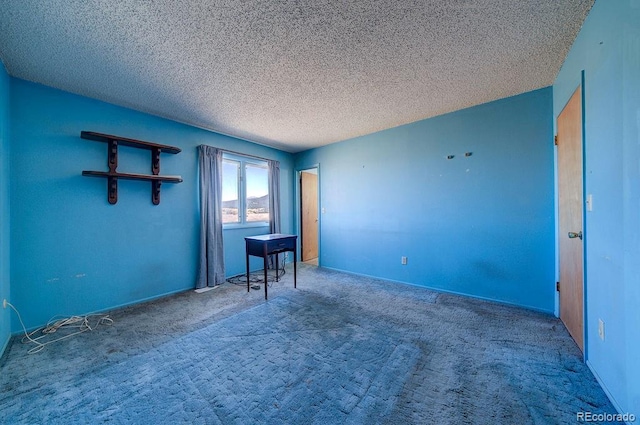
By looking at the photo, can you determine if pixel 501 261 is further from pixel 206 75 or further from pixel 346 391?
pixel 206 75

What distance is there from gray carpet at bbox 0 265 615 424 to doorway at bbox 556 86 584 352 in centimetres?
26

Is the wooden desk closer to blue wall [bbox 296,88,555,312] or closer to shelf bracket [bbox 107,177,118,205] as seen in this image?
blue wall [bbox 296,88,555,312]

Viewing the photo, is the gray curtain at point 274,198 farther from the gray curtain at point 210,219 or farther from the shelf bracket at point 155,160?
the shelf bracket at point 155,160

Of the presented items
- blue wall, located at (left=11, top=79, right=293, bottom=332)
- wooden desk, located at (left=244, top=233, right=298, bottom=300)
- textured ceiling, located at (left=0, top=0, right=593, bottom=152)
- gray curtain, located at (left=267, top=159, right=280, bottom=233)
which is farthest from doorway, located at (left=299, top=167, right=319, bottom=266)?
textured ceiling, located at (left=0, top=0, right=593, bottom=152)

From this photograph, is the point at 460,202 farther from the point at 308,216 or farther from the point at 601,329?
the point at 308,216

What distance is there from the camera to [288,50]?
187 cm

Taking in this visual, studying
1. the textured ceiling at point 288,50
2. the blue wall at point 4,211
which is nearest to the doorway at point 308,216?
the textured ceiling at point 288,50

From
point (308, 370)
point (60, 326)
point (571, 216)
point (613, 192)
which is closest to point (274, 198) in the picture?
point (60, 326)

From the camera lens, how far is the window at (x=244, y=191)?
3977 mm

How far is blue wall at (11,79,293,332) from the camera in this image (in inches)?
88.8

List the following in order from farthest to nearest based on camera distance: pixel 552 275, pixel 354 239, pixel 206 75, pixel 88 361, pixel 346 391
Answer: pixel 354 239
pixel 552 275
pixel 206 75
pixel 88 361
pixel 346 391

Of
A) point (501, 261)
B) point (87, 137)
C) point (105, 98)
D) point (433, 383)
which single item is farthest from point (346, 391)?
point (105, 98)

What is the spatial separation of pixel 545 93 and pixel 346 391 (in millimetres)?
3577

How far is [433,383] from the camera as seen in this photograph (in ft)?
5.04
